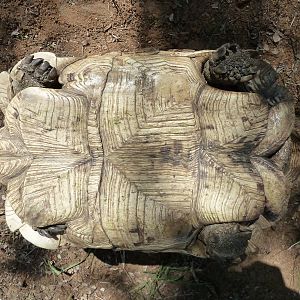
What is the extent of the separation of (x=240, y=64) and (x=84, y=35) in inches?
56.2

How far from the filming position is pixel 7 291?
3633 mm

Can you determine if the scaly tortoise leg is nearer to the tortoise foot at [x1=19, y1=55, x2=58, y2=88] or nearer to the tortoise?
the tortoise

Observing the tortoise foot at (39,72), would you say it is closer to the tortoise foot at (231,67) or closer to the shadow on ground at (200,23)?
the tortoise foot at (231,67)

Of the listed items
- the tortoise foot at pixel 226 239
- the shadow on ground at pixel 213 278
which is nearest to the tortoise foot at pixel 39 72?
the tortoise foot at pixel 226 239

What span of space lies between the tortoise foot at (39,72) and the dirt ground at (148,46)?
913 mm

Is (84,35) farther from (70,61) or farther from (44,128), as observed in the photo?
(44,128)

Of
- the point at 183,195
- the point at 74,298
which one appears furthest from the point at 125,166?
the point at 74,298

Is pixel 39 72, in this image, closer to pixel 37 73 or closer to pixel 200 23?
pixel 37 73

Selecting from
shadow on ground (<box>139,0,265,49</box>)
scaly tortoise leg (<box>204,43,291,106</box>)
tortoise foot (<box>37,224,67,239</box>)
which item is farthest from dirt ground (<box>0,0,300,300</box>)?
tortoise foot (<box>37,224,67,239</box>)

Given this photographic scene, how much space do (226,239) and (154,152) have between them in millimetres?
508

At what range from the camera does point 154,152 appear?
7.73ft

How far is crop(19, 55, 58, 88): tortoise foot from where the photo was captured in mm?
2619

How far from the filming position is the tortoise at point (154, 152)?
237 cm

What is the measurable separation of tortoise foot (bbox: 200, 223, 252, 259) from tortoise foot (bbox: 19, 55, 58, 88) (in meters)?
1.05
